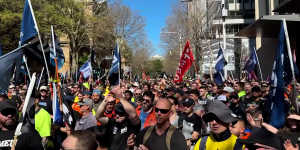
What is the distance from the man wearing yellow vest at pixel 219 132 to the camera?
343 centimetres

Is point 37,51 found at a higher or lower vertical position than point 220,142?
higher

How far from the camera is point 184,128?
554 centimetres

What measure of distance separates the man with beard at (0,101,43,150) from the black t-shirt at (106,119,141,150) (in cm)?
99

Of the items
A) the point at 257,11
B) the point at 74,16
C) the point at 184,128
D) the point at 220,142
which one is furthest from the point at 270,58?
the point at 220,142

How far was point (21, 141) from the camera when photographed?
4.14 metres

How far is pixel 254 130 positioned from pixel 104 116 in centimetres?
236

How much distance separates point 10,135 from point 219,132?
2795 mm

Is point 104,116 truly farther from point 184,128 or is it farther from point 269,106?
point 269,106

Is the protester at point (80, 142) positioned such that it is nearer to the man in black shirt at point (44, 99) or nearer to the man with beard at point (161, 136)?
the man with beard at point (161, 136)

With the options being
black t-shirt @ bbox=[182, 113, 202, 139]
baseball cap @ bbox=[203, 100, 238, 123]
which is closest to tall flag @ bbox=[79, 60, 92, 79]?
black t-shirt @ bbox=[182, 113, 202, 139]

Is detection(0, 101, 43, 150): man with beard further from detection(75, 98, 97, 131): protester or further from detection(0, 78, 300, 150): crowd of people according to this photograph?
detection(75, 98, 97, 131): protester

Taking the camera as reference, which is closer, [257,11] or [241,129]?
[241,129]

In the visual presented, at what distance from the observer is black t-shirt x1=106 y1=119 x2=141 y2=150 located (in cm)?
418

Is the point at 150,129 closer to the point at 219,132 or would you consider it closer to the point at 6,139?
the point at 219,132
